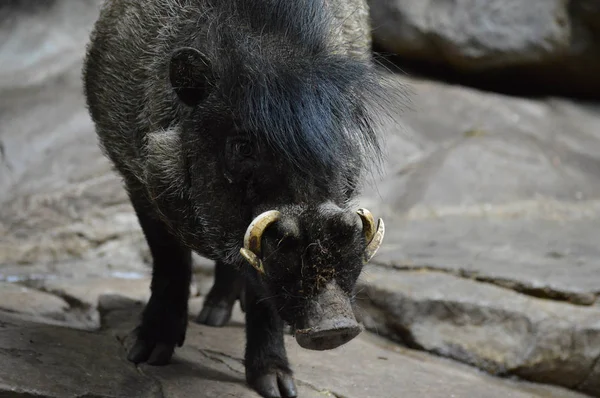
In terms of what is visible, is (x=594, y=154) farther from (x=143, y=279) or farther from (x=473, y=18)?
(x=143, y=279)

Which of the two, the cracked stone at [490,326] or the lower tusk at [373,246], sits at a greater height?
the lower tusk at [373,246]

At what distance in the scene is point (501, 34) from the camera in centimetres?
755

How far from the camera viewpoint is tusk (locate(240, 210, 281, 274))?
8.66 ft

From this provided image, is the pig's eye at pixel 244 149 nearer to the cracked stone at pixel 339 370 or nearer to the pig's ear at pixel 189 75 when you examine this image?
the pig's ear at pixel 189 75

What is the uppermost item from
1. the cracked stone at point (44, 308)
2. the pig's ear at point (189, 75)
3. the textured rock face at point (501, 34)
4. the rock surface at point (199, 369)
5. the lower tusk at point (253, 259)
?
the textured rock face at point (501, 34)

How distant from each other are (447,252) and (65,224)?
2570 mm

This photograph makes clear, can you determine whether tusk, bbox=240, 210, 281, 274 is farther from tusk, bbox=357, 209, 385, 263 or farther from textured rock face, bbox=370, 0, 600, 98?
textured rock face, bbox=370, 0, 600, 98

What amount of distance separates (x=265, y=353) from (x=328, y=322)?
0.91 meters

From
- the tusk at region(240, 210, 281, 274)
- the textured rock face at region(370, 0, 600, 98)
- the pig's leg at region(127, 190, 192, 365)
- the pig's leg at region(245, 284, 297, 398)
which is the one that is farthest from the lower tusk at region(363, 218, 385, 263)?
the textured rock face at region(370, 0, 600, 98)

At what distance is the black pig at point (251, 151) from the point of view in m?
2.66

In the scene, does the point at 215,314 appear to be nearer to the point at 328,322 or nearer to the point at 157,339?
the point at 157,339

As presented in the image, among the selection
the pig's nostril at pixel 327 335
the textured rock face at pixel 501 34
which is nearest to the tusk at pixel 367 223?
the pig's nostril at pixel 327 335

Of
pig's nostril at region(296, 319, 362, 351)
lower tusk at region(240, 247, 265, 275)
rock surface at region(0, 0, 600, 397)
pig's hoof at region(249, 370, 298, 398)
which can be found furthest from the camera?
rock surface at region(0, 0, 600, 397)

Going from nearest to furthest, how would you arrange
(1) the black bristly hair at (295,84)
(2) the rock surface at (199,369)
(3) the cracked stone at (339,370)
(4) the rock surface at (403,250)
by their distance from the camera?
(1) the black bristly hair at (295,84) → (2) the rock surface at (199,369) → (3) the cracked stone at (339,370) → (4) the rock surface at (403,250)
